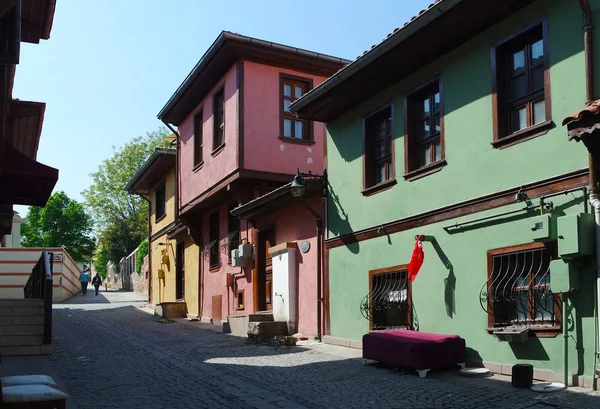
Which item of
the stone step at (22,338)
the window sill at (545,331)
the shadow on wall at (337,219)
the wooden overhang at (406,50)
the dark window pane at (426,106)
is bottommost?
the stone step at (22,338)

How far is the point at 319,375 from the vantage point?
368 inches

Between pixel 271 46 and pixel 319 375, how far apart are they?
10001 millimetres

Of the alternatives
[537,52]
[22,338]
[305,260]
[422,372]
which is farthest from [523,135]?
[22,338]

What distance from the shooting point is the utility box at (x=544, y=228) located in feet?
26.8

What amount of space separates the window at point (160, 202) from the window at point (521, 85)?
18.4 metres

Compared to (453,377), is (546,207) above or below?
above

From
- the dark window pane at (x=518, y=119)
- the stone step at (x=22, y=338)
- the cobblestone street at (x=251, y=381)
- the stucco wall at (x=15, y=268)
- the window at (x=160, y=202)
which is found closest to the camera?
the cobblestone street at (x=251, y=381)

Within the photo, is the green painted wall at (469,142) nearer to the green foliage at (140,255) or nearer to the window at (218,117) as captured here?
the window at (218,117)

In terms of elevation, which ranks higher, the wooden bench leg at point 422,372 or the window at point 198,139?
the window at point 198,139

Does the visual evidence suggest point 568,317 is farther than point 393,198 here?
No

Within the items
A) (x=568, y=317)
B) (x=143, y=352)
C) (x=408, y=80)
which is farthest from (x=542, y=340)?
(x=143, y=352)

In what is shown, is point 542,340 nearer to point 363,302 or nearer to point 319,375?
point 319,375

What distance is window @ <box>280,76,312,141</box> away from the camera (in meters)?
17.8

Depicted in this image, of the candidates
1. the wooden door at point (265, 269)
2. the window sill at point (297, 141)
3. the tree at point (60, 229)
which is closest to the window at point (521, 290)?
the wooden door at point (265, 269)
